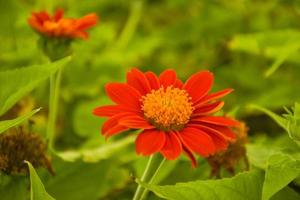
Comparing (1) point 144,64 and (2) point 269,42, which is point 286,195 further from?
(1) point 144,64

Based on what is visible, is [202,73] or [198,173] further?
[198,173]

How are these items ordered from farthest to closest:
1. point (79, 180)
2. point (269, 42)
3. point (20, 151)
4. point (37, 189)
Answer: point (269, 42) → point (79, 180) → point (20, 151) → point (37, 189)

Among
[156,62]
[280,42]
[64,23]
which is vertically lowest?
[156,62]

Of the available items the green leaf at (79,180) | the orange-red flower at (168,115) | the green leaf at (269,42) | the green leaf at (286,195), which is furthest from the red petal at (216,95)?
the green leaf at (269,42)

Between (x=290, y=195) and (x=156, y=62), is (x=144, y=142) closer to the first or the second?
(x=290, y=195)

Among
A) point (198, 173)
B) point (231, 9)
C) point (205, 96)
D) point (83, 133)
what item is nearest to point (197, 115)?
point (205, 96)

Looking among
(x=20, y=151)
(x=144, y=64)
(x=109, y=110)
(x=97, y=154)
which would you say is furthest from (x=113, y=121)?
(x=144, y=64)

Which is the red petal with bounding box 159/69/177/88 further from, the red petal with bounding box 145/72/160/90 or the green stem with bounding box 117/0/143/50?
the green stem with bounding box 117/0/143/50

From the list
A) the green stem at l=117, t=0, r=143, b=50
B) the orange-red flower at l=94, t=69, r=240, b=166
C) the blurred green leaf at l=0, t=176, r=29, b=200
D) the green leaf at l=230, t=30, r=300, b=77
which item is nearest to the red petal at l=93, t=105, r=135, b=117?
the orange-red flower at l=94, t=69, r=240, b=166
